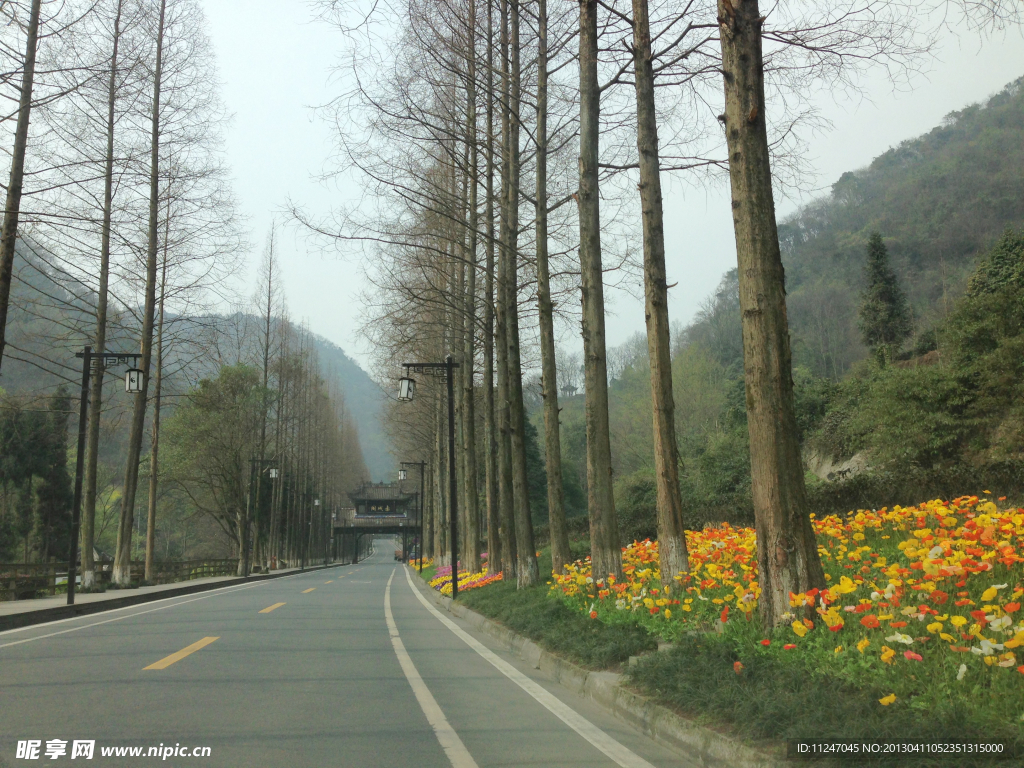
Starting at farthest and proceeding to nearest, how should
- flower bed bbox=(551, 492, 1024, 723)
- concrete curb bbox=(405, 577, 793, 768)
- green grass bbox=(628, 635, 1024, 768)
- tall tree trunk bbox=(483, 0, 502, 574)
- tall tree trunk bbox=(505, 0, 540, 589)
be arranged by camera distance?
tall tree trunk bbox=(483, 0, 502, 574), tall tree trunk bbox=(505, 0, 540, 589), flower bed bbox=(551, 492, 1024, 723), concrete curb bbox=(405, 577, 793, 768), green grass bbox=(628, 635, 1024, 768)

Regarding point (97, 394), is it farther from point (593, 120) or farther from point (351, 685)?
point (351, 685)

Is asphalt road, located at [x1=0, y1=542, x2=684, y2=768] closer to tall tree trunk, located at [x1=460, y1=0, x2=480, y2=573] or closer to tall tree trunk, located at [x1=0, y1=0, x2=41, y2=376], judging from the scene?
tall tree trunk, located at [x1=0, y1=0, x2=41, y2=376]

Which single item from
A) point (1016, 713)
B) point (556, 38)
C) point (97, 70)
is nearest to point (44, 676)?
point (1016, 713)

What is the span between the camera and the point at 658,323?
975 centimetres

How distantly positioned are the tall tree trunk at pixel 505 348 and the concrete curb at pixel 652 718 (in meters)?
8.43

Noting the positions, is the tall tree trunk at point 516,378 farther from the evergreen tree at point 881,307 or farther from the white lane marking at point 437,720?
the evergreen tree at point 881,307

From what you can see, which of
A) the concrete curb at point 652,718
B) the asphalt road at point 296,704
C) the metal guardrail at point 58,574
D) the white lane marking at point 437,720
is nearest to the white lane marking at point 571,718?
the asphalt road at point 296,704

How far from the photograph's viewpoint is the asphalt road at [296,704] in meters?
4.75

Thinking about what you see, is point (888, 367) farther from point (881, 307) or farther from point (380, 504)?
point (380, 504)

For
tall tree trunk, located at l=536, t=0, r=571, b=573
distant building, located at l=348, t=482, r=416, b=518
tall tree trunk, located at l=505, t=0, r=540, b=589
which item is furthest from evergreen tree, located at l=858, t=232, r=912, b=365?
distant building, located at l=348, t=482, r=416, b=518

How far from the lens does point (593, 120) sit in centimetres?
1201

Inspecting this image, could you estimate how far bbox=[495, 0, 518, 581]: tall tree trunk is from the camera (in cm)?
1549

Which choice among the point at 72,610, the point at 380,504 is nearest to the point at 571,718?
the point at 72,610

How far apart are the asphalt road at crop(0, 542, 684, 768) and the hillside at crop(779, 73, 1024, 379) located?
52.7 metres
